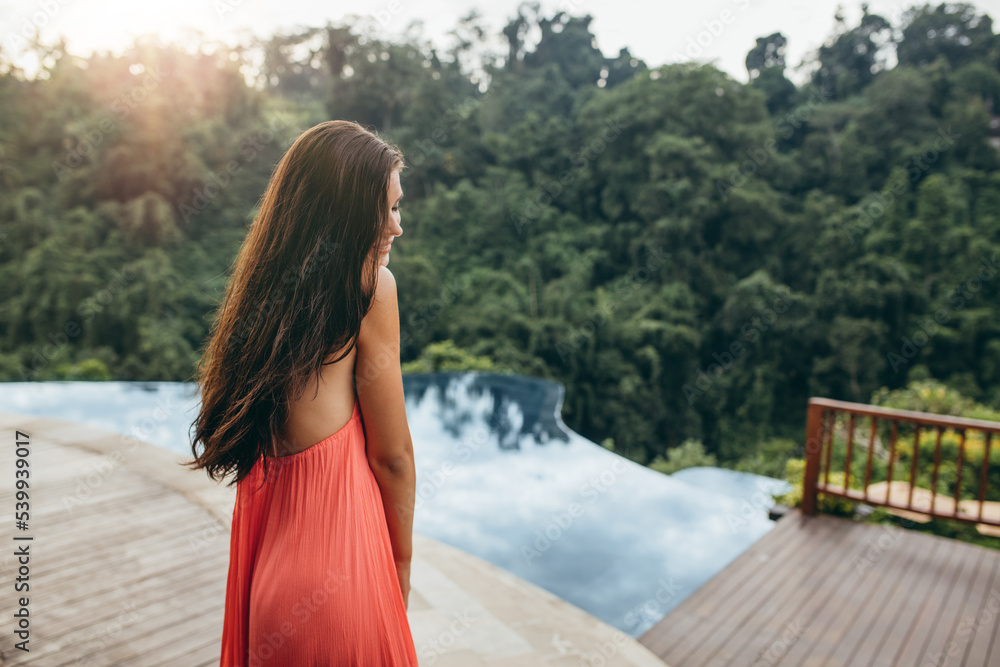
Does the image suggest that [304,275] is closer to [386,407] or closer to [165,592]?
[386,407]

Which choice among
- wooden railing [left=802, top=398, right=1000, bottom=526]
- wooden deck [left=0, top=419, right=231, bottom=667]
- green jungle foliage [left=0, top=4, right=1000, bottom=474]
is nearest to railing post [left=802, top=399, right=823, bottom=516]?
wooden railing [left=802, top=398, right=1000, bottom=526]

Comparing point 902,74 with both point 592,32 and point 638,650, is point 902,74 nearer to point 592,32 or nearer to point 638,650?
point 592,32

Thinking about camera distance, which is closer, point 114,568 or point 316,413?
point 316,413

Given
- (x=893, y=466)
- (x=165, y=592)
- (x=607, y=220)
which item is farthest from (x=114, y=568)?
(x=607, y=220)

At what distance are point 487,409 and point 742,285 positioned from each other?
904 cm

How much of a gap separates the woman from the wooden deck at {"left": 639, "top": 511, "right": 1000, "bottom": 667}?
1789 millimetres

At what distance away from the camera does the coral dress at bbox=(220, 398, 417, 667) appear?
2.37 ft

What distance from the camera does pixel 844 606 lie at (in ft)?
8.34

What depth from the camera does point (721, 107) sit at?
598 inches

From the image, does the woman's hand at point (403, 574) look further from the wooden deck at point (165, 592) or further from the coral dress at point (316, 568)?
the wooden deck at point (165, 592)

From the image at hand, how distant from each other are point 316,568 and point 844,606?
8.51 ft

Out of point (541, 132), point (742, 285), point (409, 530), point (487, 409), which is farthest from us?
point (541, 132)

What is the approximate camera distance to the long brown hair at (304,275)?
2.35 ft

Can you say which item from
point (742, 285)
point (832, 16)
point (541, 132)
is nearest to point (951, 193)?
point (742, 285)
